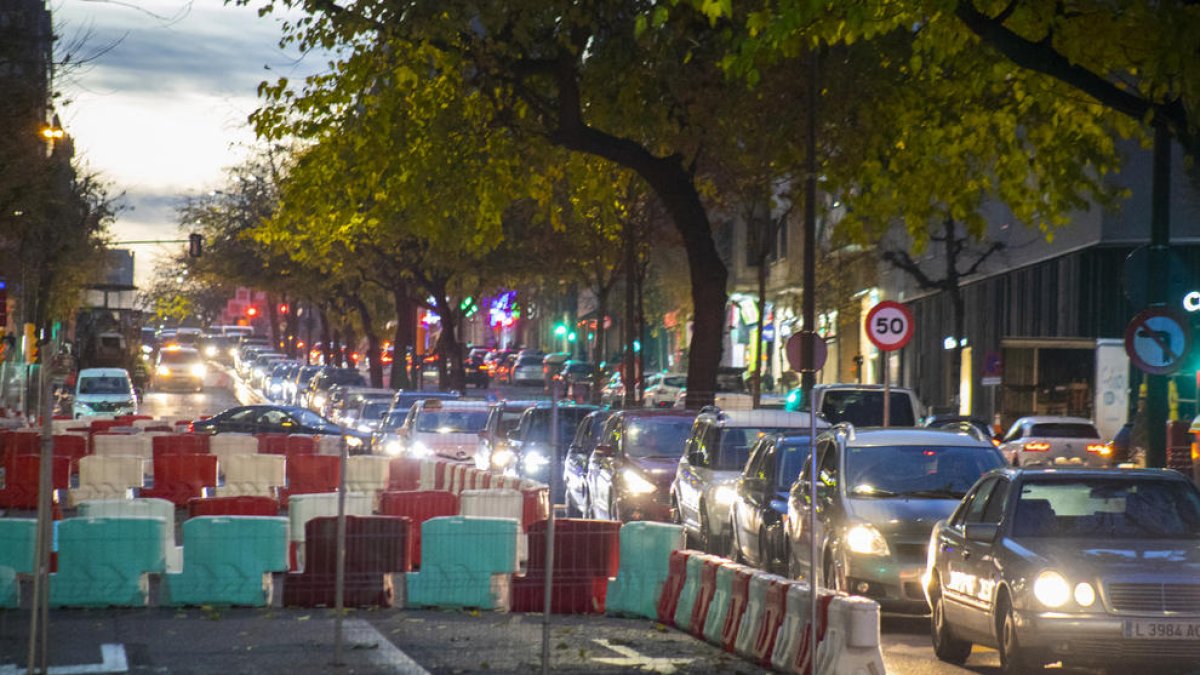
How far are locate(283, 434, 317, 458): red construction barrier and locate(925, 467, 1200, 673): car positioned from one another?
22306mm

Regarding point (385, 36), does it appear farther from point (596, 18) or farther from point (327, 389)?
point (327, 389)

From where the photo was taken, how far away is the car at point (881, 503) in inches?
638

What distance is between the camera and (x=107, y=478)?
2938 centimetres

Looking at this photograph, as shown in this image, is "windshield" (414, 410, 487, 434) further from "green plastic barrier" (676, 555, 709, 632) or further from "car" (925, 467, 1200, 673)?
"car" (925, 467, 1200, 673)

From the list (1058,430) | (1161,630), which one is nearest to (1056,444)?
(1058,430)

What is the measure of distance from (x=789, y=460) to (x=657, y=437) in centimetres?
665

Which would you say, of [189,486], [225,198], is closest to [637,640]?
[189,486]

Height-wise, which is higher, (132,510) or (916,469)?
(916,469)

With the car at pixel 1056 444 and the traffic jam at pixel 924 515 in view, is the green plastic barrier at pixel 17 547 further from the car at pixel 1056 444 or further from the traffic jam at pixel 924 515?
the car at pixel 1056 444

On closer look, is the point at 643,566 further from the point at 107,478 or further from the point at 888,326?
the point at 107,478

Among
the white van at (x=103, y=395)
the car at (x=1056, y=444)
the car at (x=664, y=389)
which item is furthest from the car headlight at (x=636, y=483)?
the white van at (x=103, y=395)

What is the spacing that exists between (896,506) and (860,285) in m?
54.6

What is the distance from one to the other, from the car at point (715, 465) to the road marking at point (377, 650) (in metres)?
6.85

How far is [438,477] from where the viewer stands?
91.1ft
